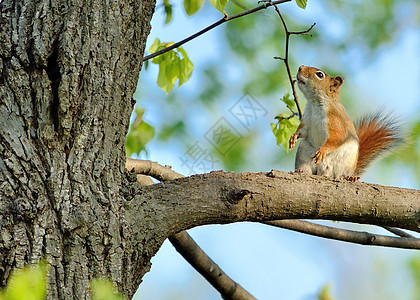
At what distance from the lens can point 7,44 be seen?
1.58 m

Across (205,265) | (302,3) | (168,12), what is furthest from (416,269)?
(302,3)

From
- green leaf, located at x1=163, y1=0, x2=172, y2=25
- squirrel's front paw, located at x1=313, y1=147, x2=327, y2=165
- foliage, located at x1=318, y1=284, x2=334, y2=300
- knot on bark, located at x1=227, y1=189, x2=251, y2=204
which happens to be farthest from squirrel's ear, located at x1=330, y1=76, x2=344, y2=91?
knot on bark, located at x1=227, y1=189, x2=251, y2=204

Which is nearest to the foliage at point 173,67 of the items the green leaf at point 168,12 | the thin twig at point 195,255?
the green leaf at point 168,12

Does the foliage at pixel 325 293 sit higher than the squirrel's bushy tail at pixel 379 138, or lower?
Answer: lower

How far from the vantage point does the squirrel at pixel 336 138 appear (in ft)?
10.0

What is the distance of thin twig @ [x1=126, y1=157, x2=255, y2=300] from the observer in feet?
7.63

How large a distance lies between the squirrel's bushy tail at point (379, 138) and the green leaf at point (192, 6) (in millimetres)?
1442

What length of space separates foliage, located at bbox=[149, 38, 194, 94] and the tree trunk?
812mm

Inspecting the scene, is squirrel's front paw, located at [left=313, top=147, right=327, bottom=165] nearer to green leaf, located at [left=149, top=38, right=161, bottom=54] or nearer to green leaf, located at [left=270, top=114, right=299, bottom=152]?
green leaf, located at [left=270, top=114, right=299, bottom=152]

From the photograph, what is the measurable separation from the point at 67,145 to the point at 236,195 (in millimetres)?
548

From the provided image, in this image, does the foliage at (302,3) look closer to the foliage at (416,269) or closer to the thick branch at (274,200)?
the thick branch at (274,200)

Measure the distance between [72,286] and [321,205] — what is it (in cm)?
86

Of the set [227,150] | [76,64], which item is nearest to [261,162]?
[227,150]

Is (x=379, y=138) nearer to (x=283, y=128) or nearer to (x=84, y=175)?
(x=283, y=128)
